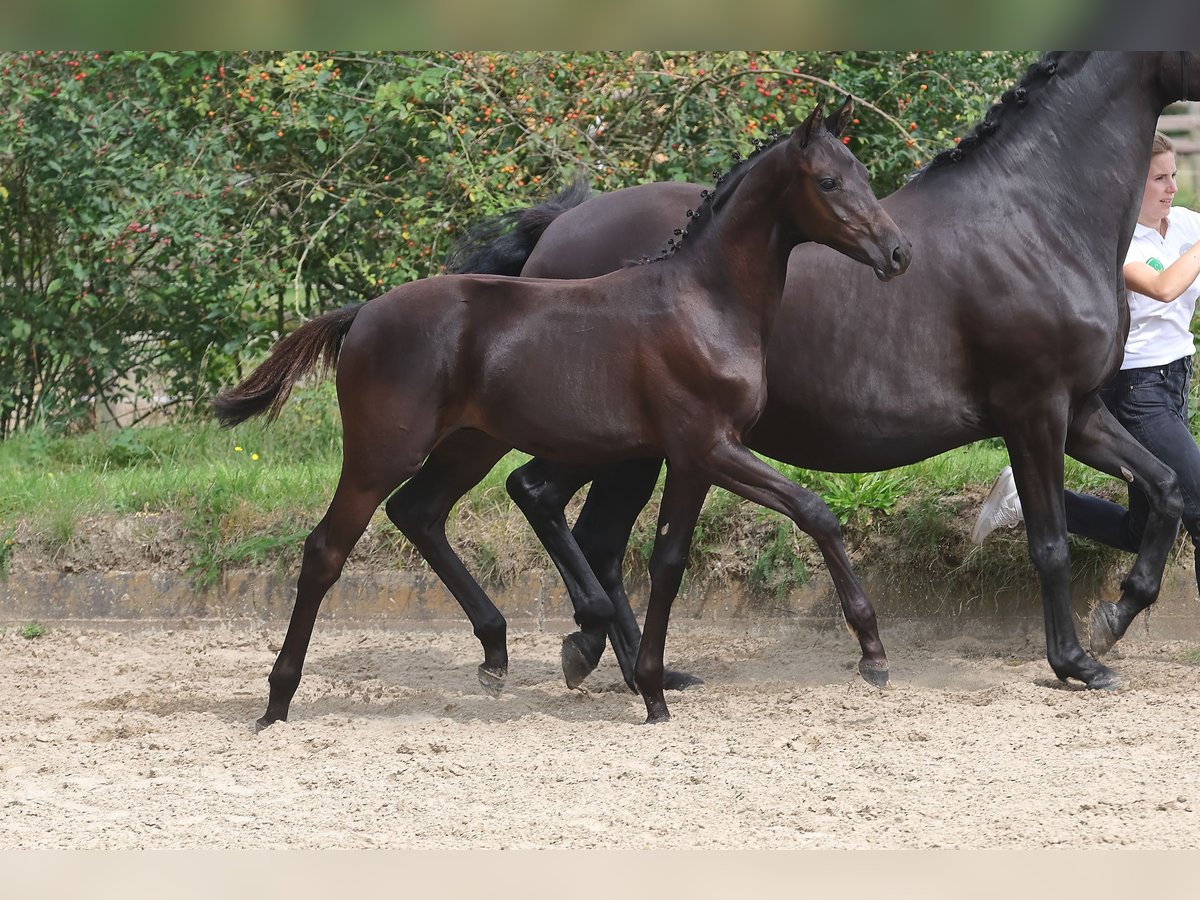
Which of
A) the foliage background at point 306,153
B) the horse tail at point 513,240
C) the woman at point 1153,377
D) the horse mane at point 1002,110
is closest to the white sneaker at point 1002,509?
the woman at point 1153,377

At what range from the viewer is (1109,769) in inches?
140

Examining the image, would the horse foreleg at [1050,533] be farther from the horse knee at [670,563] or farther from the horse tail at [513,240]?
the horse tail at [513,240]

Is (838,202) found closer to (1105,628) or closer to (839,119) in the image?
(839,119)

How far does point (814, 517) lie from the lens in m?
3.98

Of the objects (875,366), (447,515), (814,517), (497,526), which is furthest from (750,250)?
(497,526)

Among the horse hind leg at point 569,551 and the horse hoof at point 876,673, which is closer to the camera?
the horse hoof at point 876,673

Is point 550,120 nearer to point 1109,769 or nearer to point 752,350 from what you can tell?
point 752,350

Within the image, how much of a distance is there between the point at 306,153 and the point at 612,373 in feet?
14.2

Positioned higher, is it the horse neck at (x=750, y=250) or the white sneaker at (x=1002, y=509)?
the horse neck at (x=750, y=250)

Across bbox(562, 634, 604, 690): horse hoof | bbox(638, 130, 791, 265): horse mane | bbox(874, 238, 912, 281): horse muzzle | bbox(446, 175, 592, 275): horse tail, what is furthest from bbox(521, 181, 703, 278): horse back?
bbox(562, 634, 604, 690): horse hoof

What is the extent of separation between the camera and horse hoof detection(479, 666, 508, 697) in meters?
4.73

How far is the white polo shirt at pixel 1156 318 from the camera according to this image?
4.83 metres

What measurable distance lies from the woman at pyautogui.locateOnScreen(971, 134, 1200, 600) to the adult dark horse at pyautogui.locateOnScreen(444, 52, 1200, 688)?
21 centimetres

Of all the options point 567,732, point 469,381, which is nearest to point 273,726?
point 567,732
